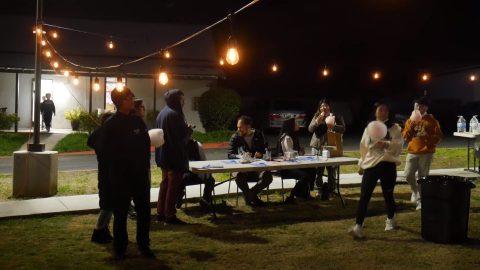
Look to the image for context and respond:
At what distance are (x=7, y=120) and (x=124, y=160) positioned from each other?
1715cm

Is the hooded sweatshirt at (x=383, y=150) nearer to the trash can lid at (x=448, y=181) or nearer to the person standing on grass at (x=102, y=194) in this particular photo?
the trash can lid at (x=448, y=181)

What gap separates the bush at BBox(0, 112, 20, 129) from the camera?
21156 millimetres

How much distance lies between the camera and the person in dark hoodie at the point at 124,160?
5949 millimetres

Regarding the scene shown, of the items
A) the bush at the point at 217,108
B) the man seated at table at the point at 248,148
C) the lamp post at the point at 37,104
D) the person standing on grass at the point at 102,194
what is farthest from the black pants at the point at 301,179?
the bush at the point at 217,108

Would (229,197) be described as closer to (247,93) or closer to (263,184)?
(263,184)

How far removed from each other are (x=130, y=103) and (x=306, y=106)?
22.6m

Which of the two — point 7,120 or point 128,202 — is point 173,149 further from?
point 7,120

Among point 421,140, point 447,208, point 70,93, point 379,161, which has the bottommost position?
point 447,208

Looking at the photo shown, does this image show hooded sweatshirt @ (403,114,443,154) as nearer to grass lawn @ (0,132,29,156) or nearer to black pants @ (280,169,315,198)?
black pants @ (280,169,315,198)

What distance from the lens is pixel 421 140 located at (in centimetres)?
894

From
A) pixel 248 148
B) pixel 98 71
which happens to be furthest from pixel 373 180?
pixel 98 71

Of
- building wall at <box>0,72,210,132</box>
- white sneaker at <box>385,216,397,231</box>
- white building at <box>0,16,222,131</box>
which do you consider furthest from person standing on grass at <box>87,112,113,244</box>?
building wall at <box>0,72,210,132</box>

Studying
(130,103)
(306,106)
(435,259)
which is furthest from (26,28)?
(435,259)

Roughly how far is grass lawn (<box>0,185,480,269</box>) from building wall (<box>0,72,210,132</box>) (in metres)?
16.1
